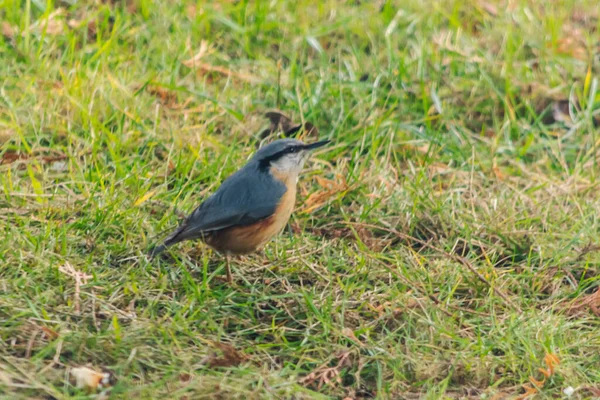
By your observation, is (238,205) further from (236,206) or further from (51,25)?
(51,25)

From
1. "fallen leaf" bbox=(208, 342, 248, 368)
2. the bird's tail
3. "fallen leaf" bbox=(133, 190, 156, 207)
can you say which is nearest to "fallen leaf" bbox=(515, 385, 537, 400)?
"fallen leaf" bbox=(208, 342, 248, 368)

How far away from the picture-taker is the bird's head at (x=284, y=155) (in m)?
4.94

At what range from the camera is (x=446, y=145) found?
19.5ft

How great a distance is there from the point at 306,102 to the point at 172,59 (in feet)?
3.21

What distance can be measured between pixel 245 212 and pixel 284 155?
43cm

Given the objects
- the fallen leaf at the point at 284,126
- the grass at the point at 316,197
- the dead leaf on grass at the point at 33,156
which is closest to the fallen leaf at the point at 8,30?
the grass at the point at 316,197

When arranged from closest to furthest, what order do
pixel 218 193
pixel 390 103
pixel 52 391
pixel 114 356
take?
pixel 52 391 < pixel 114 356 < pixel 218 193 < pixel 390 103

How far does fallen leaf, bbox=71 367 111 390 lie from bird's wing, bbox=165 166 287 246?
1.01 metres

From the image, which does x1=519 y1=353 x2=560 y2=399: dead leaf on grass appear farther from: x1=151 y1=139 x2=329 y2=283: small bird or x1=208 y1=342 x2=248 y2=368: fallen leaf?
x1=151 y1=139 x2=329 y2=283: small bird

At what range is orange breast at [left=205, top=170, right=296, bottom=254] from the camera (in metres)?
4.66

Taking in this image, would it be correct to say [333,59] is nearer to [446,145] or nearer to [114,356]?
[446,145]

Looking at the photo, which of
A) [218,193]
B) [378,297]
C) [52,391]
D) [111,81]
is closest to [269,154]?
[218,193]

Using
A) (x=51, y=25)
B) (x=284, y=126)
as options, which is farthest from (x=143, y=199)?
(x=51, y=25)

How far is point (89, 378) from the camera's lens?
3660 mm
